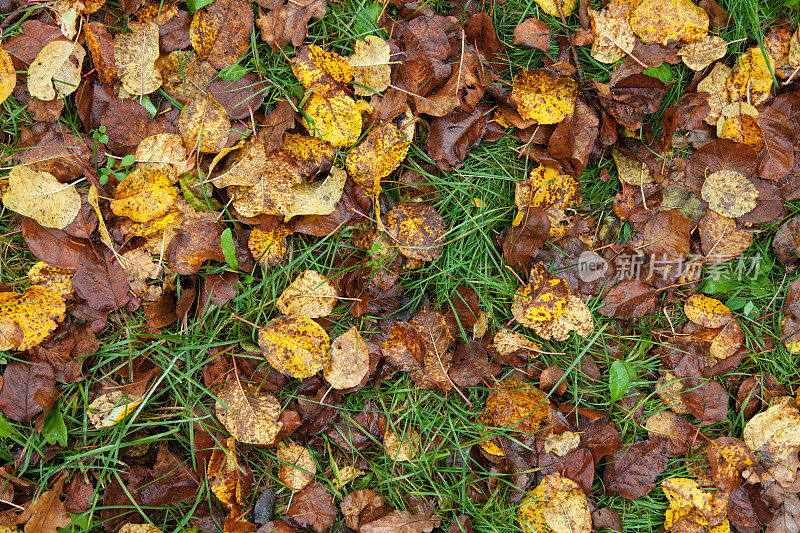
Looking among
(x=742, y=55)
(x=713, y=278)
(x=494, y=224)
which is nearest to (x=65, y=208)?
(x=494, y=224)

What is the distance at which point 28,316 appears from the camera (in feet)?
6.65

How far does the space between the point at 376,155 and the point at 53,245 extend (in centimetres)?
149

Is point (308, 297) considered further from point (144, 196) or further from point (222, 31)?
point (222, 31)

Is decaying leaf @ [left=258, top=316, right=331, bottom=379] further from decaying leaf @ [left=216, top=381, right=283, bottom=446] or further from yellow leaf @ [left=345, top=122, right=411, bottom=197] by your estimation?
yellow leaf @ [left=345, top=122, right=411, bottom=197]

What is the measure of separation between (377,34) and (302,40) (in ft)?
1.15

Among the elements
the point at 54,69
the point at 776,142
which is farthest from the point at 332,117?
the point at 776,142

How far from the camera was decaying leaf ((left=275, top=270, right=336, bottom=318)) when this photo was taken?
2.15 metres

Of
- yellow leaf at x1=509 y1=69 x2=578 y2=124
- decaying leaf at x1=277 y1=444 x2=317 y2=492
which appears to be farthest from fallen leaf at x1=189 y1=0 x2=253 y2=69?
decaying leaf at x1=277 y1=444 x2=317 y2=492

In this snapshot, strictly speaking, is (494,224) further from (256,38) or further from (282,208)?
(256,38)

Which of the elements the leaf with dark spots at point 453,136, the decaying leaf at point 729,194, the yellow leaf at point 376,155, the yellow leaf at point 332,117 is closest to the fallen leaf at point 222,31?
the yellow leaf at point 332,117

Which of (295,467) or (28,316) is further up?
(28,316)

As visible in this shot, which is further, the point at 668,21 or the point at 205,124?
the point at 668,21

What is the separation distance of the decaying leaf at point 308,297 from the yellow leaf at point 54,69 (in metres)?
1.32

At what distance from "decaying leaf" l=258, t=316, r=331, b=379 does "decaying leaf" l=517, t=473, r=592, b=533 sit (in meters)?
1.18
